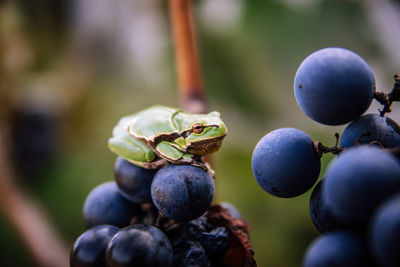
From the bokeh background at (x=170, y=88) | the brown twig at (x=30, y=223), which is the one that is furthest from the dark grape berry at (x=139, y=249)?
the brown twig at (x=30, y=223)

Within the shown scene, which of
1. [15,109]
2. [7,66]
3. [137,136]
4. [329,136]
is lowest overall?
[329,136]

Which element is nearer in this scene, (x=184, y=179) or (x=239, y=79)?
(x=184, y=179)

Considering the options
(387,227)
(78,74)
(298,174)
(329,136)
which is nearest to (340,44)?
(329,136)

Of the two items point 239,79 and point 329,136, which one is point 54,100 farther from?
point 329,136

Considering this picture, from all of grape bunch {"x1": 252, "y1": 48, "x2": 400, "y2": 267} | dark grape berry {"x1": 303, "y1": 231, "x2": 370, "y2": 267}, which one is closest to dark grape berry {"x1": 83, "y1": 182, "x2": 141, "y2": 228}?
grape bunch {"x1": 252, "y1": 48, "x2": 400, "y2": 267}

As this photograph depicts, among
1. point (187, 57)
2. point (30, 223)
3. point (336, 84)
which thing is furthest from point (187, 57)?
point (30, 223)

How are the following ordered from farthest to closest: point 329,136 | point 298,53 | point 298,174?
point 298,53 < point 329,136 < point 298,174

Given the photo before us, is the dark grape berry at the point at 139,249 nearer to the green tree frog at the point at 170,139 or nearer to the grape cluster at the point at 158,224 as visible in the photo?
the grape cluster at the point at 158,224

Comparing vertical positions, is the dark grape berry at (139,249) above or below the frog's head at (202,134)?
below
